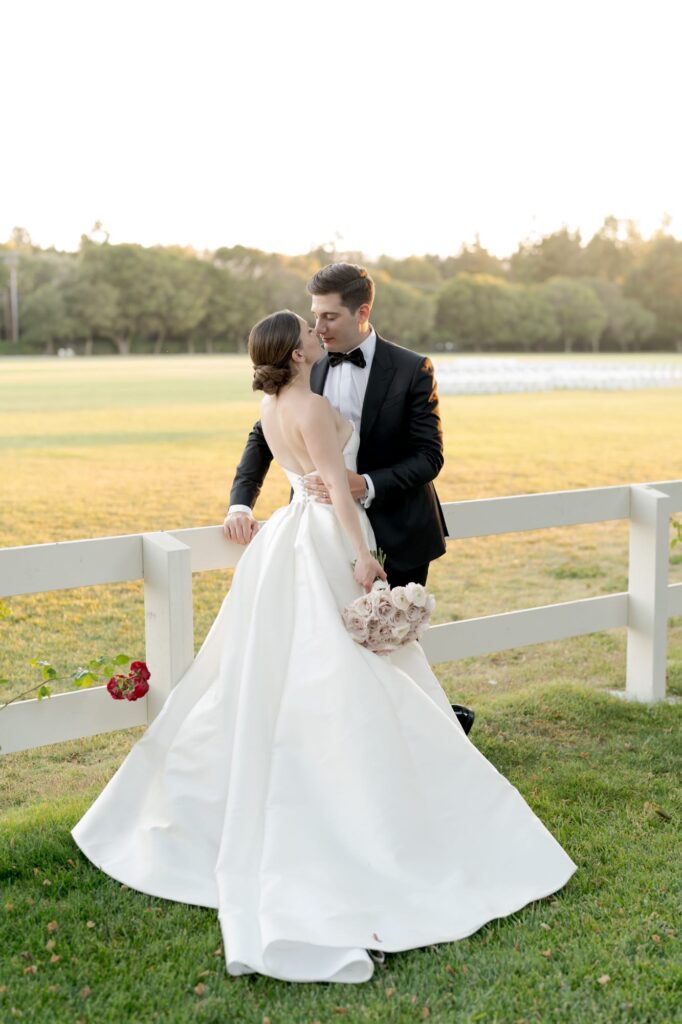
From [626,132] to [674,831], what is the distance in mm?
96318

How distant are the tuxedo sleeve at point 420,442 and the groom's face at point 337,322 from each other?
0.30m

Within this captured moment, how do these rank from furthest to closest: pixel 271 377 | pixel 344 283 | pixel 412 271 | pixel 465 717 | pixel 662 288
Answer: pixel 662 288, pixel 412 271, pixel 465 717, pixel 344 283, pixel 271 377

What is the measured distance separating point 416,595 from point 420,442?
77cm

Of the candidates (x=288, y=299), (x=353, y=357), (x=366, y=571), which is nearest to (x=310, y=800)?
(x=366, y=571)

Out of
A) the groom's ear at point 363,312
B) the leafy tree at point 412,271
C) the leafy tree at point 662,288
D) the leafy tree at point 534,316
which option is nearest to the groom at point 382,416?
the groom's ear at point 363,312

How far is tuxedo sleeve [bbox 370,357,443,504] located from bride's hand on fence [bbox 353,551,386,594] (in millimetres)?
371

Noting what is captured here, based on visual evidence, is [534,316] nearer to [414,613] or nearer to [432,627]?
[432,627]

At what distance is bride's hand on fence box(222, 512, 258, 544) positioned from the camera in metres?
4.42

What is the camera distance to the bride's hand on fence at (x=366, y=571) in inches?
153

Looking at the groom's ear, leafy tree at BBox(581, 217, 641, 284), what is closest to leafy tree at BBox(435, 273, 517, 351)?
leafy tree at BBox(581, 217, 641, 284)

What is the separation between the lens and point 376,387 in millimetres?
4234

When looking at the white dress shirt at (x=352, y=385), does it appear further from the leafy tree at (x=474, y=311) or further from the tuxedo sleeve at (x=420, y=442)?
the leafy tree at (x=474, y=311)

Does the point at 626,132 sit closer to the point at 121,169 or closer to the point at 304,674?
the point at 121,169

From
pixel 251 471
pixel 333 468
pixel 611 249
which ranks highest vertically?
pixel 611 249
